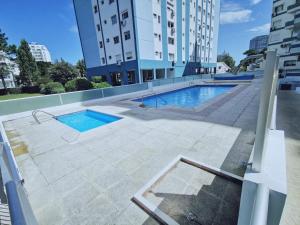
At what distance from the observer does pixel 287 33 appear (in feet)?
53.8

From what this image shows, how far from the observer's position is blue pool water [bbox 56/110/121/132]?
7.96 m

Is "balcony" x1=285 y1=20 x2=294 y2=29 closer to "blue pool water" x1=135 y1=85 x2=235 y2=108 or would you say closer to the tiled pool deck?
"blue pool water" x1=135 y1=85 x2=235 y2=108

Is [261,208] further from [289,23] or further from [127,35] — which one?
[289,23]

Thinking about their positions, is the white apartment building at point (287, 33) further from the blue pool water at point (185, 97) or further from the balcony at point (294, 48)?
the blue pool water at point (185, 97)

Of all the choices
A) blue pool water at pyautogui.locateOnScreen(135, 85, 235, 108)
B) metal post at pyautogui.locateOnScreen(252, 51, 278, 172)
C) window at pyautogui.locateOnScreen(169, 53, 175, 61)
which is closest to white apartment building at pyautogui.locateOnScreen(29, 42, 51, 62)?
window at pyautogui.locateOnScreen(169, 53, 175, 61)

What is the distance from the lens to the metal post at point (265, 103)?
3.20ft

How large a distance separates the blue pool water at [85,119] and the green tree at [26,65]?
33350 mm

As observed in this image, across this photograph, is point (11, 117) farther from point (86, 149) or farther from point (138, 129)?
point (138, 129)

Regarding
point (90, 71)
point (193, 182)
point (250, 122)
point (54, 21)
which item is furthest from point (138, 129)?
point (54, 21)

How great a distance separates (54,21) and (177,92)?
24.1 m

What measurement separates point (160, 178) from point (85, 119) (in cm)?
744

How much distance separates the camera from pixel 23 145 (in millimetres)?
4871

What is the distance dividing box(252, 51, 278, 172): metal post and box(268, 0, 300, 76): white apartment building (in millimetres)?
20216

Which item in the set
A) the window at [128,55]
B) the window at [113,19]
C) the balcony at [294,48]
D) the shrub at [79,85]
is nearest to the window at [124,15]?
the window at [113,19]
